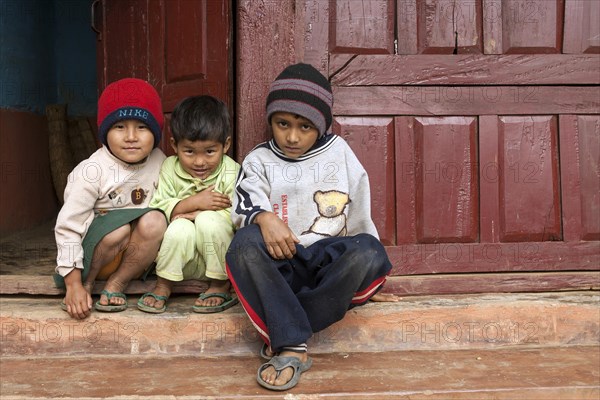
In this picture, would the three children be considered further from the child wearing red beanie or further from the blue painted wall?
the blue painted wall

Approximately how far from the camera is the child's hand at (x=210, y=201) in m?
2.79

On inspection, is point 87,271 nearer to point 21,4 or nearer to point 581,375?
point 581,375

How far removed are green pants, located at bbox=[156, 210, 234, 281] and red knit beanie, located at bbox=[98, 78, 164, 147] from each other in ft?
1.65

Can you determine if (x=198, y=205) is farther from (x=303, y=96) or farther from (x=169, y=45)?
(x=169, y=45)

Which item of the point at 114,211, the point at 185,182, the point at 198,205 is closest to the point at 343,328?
the point at 198,205

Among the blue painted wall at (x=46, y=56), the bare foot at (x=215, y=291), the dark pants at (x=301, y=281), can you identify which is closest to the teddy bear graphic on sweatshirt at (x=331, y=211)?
the dark pants at (x=301, y=281)

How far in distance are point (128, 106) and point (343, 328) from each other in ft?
4.64

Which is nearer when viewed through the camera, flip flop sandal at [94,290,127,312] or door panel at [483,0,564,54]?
flip flop sandal at [94,290,127,312]

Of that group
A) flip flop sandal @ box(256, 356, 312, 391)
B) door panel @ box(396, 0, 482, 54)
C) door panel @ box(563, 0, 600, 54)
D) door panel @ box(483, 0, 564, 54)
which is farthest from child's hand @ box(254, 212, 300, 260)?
door panel @ box(563, 0, 600, 54)

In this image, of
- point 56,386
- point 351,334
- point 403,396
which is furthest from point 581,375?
point 56,386

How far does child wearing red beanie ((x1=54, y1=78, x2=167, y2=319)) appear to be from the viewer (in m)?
2.69

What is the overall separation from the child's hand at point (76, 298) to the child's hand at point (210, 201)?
24.0 inches

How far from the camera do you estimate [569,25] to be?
3188 mm

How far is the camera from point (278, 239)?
2.41 m
